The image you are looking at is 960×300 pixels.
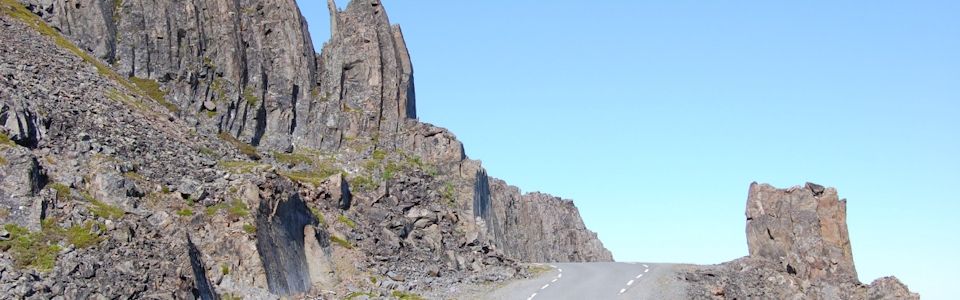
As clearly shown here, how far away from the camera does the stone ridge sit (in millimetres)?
71062

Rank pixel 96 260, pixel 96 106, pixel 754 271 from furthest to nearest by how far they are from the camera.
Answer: pixel 754 271 → pixel 96 106 → pixel 96 260

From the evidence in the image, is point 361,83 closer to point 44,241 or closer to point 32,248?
point 44,241

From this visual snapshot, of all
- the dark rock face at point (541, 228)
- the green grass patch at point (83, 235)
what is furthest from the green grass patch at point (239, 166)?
the dark rock face at point (541, 228)

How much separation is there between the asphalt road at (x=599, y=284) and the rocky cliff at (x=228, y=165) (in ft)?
8.66

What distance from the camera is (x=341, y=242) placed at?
190ft

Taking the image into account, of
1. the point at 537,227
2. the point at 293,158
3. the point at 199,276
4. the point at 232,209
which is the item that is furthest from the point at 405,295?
the point at 537,227

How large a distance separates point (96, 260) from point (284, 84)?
39.0 meters

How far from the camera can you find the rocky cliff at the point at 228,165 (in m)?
41.2

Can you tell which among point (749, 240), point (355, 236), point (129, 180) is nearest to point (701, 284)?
point (749, 240)

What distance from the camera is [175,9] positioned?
7444 centimetres

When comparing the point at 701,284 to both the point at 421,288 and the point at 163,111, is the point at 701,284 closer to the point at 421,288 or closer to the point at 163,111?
the point at 421,288

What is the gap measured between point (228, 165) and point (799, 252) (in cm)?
3612

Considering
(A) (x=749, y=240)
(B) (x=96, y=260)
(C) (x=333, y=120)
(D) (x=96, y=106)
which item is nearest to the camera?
(B) (x=96, y=260)

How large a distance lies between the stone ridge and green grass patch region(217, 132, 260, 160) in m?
0.76
